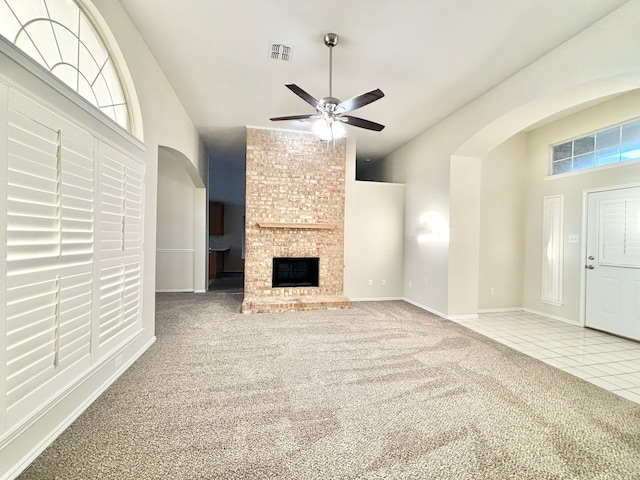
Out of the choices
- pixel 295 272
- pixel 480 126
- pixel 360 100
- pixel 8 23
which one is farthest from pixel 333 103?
pixel 295 272

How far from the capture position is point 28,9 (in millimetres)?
1590

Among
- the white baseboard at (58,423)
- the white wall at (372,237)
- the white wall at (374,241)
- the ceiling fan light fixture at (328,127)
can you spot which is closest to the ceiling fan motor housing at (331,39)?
the ceiling fan light fixture at (328,127)

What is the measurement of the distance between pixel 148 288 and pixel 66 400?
1.40 m

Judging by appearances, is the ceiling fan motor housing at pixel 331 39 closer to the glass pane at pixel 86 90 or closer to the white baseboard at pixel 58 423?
the glass pane at pixel 86 90

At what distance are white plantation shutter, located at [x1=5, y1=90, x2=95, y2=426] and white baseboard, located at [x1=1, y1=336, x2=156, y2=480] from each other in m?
0.07

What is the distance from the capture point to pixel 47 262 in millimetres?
1595

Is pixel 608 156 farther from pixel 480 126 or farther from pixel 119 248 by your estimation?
pixel 119 248

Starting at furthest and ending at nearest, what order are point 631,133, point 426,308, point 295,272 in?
point 295,272
point 426,308
point 631,133

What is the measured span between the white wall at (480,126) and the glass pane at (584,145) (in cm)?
143

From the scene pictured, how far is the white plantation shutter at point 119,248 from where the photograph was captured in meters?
2.15

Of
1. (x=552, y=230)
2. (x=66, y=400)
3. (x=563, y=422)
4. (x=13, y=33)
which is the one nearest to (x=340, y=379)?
(x=563, y=422)

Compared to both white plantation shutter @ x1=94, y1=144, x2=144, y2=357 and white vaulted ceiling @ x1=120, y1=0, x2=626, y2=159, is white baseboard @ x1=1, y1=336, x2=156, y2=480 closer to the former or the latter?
white plantation shutter @ x1=94, y1=144, x2=144, y2=357

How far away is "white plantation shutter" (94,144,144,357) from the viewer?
84.5 inches

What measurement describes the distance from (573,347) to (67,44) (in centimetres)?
572
